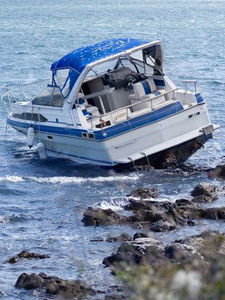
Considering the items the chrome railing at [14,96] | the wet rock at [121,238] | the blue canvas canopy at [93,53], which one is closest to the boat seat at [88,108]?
the blue canvas canopy at [93,53]

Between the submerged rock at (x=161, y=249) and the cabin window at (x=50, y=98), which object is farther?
the cabin window at (x=50, y=98)

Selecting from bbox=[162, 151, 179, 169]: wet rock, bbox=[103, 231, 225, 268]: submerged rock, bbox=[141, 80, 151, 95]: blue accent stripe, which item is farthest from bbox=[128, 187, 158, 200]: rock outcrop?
bbox=[141, 80, 151, 95]: blue accent stripe

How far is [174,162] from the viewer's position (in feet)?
80.7

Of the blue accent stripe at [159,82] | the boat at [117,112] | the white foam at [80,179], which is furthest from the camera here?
the blue accent stripe at [159,82]

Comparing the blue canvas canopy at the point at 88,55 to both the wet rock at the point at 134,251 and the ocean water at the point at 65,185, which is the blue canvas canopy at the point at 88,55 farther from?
the wet rock at the point at 134,251

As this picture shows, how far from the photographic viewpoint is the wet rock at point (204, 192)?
2136 cm

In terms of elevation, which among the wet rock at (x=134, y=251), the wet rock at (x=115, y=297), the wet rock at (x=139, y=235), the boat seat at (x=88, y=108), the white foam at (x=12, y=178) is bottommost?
the white foam at (x=12, y=178)

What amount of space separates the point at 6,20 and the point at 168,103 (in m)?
50.4

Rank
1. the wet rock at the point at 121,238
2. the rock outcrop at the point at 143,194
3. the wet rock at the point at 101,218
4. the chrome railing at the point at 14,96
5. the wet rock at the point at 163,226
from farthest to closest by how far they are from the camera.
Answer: the chrome railing at the point at 14,96 → the rock outcrop at the point at 143,194 → the wet rock at the point at 101,218 → the wet rock at the point at 163,226 → the wet rock at the point at 121,238

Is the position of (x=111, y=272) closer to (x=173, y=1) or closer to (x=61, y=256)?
(x=61, y=256)

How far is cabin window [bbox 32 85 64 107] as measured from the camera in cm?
2538

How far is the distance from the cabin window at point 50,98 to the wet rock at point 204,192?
525 centimetres

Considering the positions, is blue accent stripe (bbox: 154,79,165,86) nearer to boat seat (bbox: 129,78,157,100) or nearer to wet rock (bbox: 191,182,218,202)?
boat seat (bbox: 129,78,157,100)

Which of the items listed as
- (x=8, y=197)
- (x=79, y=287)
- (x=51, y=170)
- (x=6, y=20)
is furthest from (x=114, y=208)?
(x=6, y=20)
